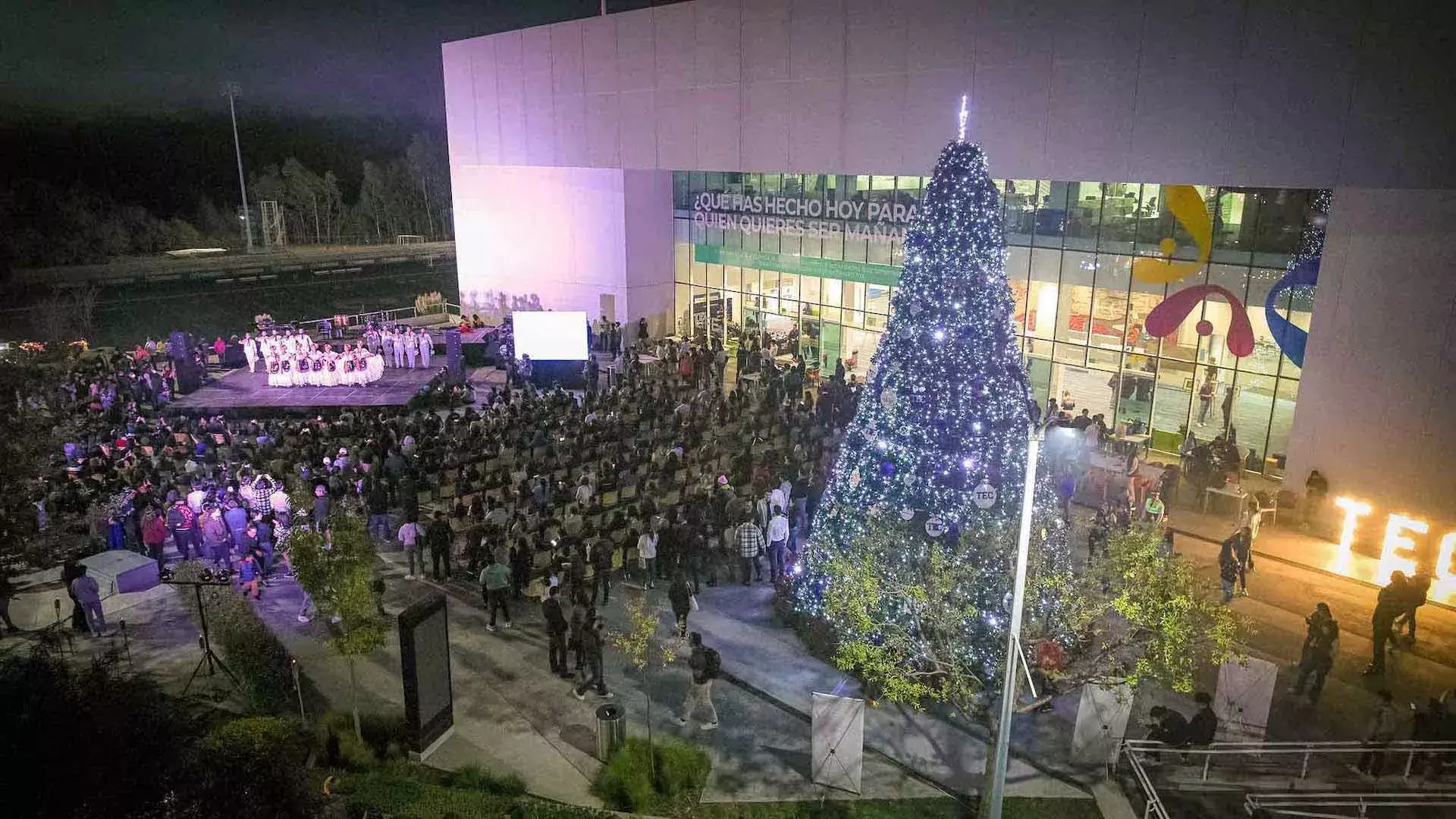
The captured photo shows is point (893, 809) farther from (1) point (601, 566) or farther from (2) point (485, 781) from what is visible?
(1) point (601, 566)

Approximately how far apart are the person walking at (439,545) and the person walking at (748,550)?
4570 mm

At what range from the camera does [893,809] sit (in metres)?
9.13

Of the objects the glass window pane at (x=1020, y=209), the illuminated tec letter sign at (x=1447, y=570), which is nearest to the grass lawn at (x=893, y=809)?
the illuminated tec letter sign at (x=1447, y=570)

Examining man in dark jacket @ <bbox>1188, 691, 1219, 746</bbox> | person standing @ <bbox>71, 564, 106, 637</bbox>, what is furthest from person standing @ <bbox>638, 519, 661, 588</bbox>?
person standing @ <bbox>71, 564, 106, 637</bbox>

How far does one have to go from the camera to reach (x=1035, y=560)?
895cm

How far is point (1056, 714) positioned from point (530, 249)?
1117 inches

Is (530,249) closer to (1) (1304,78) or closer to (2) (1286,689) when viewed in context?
(1) (1304,78)

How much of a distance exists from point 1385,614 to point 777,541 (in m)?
8.05

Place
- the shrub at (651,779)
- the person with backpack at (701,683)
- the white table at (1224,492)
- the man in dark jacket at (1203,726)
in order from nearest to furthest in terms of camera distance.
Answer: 1. the shrub at (651,779)
2. the man in dark jacket at (1203,726)
3. the person with backpack at (701,683)
4. the white table at (1224,492)

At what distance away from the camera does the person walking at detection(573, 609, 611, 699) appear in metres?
11.0

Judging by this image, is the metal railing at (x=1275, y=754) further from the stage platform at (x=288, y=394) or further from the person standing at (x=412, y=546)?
the stage platform at (x=288, y=394)

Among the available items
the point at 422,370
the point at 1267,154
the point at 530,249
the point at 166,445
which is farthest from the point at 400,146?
the point at 1267,154

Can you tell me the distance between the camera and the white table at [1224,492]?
17.0 metres

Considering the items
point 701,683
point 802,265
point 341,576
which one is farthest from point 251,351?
point 701,683
